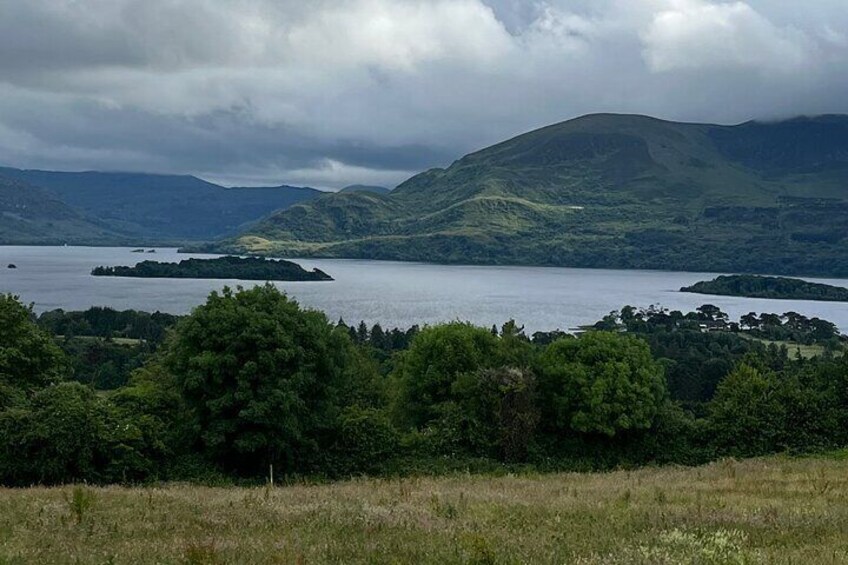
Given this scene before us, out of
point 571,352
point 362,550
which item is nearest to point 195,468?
point 571,352

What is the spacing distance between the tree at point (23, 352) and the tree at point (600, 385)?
86.4 ft

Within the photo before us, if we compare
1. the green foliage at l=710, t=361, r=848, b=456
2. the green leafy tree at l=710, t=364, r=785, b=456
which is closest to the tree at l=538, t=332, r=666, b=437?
the green leafy tree at l=710, t=364, r=785, b=456

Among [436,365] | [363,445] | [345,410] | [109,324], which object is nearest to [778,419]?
[436,365]

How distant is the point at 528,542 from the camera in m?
10.7

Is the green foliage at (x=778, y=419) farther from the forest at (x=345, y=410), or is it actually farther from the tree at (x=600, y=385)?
the tree at (x=600, y=385)

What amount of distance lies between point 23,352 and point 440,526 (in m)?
34.9

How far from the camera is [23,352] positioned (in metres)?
40.1

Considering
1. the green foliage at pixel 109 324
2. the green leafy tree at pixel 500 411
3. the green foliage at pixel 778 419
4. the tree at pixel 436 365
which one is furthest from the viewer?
the green foliage at pixel 109 324

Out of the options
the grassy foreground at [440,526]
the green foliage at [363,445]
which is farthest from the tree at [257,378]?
the grassy foreground at [440,526]

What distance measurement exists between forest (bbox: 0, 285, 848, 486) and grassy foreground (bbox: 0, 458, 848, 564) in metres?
13.0

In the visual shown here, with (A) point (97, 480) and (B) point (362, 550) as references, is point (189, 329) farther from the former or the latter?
(B) point (362, 550)

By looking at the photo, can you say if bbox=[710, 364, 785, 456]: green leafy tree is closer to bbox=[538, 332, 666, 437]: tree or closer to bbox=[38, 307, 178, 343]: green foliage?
bbox=[538, 332, 666, 437]: tree

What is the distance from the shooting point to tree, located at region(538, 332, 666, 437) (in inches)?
1489

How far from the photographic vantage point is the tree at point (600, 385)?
37.8 metres
